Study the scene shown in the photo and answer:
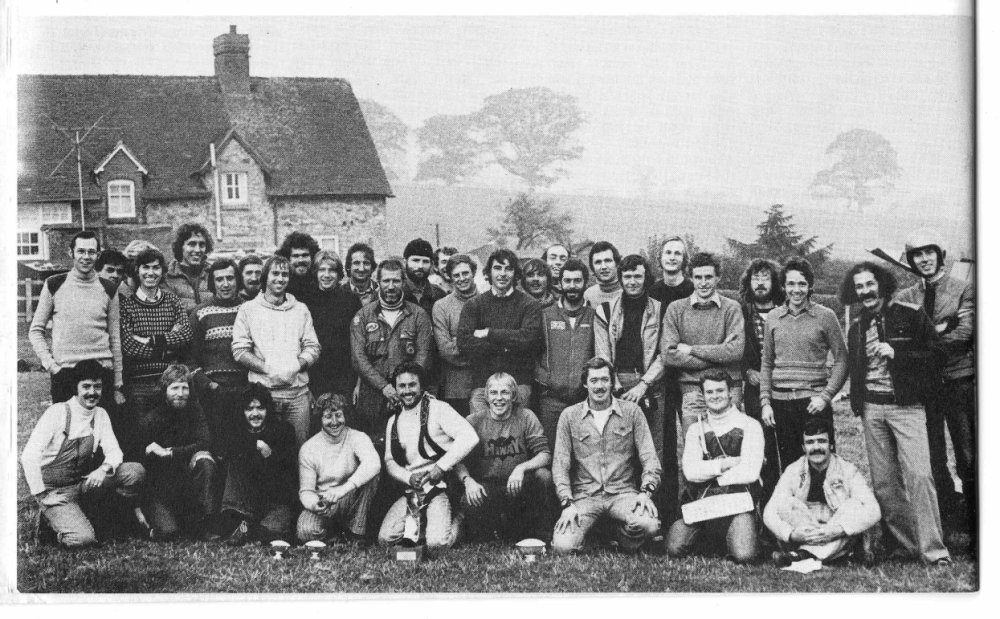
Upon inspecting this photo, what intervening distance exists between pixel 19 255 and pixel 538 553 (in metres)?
4.14

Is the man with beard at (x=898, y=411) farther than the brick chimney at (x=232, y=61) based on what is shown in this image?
No

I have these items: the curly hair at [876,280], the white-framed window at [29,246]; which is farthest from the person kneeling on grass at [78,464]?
the curly hair at [876,280]

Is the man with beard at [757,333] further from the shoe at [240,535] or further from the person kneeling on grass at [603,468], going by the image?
the shoe at [240,535]

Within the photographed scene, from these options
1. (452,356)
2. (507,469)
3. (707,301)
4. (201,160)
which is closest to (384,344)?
(452,356)

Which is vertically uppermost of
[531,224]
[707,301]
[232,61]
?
[232,61]

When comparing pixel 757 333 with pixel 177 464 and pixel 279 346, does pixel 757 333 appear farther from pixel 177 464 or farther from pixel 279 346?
pixel 177 464

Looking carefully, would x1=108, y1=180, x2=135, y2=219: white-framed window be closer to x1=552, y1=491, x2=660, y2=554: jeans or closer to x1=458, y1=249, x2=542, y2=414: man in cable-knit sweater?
x1=458, y1=249, x2=542, y2=414: man in cable-knit sweater

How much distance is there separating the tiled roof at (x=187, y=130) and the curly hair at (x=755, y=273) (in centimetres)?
257

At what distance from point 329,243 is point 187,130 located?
4.67 ft

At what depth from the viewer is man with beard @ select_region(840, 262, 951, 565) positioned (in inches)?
263

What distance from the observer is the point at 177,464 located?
22.1 ft

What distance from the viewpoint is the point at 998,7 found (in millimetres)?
6875

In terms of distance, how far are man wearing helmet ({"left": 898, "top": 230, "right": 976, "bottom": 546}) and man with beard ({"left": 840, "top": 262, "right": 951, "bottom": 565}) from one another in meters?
0.11

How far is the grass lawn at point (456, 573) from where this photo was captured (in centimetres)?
657
